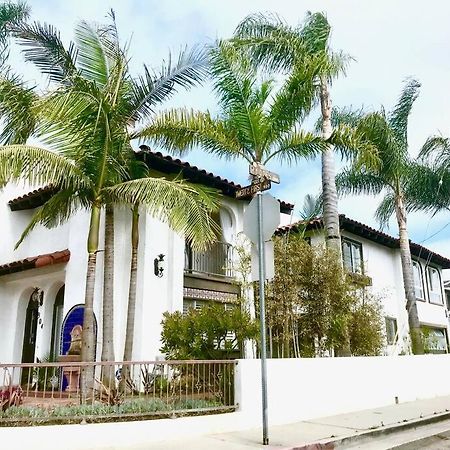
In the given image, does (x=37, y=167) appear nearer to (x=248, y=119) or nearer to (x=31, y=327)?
(x=248, y=119)

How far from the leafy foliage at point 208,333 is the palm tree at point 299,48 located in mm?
4665

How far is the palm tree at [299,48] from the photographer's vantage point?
13969 millimetres

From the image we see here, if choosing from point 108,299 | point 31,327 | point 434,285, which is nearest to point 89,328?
point 108,299

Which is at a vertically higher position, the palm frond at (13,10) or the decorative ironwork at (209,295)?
the palm frond at (13,10)

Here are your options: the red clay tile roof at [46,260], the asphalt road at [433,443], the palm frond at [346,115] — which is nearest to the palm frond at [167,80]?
the red clay tile roof at [46,260]

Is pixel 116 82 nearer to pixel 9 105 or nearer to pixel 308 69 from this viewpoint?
pixel 9 105

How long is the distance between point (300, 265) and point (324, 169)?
4.34 metres

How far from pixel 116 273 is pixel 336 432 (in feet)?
21.5

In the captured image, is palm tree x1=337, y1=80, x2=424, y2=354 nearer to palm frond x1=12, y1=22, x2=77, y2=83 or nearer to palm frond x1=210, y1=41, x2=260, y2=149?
palm frond x1=210, y1=41, x2=260, y2=149

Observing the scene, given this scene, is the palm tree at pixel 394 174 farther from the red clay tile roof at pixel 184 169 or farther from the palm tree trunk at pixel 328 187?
the red clay tile roof at pixel 184 169

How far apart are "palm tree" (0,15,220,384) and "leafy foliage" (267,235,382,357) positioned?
7.80 ft

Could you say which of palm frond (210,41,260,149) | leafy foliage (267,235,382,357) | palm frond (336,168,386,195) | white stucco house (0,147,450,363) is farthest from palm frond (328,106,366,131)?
leafy foliage (267,235,382,357)

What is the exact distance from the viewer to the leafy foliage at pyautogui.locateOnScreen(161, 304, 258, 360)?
973 cm

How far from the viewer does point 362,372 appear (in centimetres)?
1104
